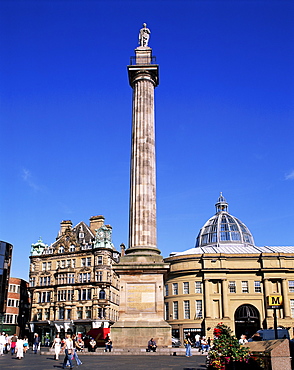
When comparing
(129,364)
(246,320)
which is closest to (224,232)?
(246,320)

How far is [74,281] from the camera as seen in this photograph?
241ft

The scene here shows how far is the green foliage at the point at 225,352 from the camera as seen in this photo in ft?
43.3

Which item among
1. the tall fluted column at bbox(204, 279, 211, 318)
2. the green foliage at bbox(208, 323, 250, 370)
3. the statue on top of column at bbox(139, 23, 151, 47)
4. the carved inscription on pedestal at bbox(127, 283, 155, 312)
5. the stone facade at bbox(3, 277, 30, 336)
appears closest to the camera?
the green foliage at bbox(208, 323, 250, 370)

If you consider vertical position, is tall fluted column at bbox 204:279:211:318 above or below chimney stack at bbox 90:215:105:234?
below

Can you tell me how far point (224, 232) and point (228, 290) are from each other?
19.1m

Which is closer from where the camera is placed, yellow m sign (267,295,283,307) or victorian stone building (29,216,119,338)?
yellow m sign (267,295,283,307)

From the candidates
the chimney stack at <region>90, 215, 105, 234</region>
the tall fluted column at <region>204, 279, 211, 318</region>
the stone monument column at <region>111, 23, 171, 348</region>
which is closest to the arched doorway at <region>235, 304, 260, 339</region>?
the tall fluted column at <region>204, 279, 211, 318</region>

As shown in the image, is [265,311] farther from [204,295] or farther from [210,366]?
[210,366]

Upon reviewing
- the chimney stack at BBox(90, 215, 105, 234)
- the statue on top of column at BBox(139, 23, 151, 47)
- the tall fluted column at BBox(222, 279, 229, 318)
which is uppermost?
the statue on top of column at BBox(139, 23, 151, 47)

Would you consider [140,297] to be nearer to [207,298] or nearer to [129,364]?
[129,364]

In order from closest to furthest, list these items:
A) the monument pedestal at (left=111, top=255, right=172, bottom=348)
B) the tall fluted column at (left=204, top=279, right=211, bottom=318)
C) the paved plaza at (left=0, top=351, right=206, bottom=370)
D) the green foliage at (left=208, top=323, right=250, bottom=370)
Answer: the green foliage at (left=208, top=323, right=250, bottom=370)
the paved plaza at (left=0, top=351, right=206, bottom=370)
the monument pedestal at (left=111, top=255, right=172, bottom=348)
the tall fluted column at (left=204, top=279, right=211, bottom=318)

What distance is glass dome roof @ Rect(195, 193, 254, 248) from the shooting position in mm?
87000

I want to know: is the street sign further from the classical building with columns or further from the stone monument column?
the classical building with columns

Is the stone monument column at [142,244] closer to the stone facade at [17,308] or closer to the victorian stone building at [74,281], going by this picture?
the victorian stone building at [74,281]
